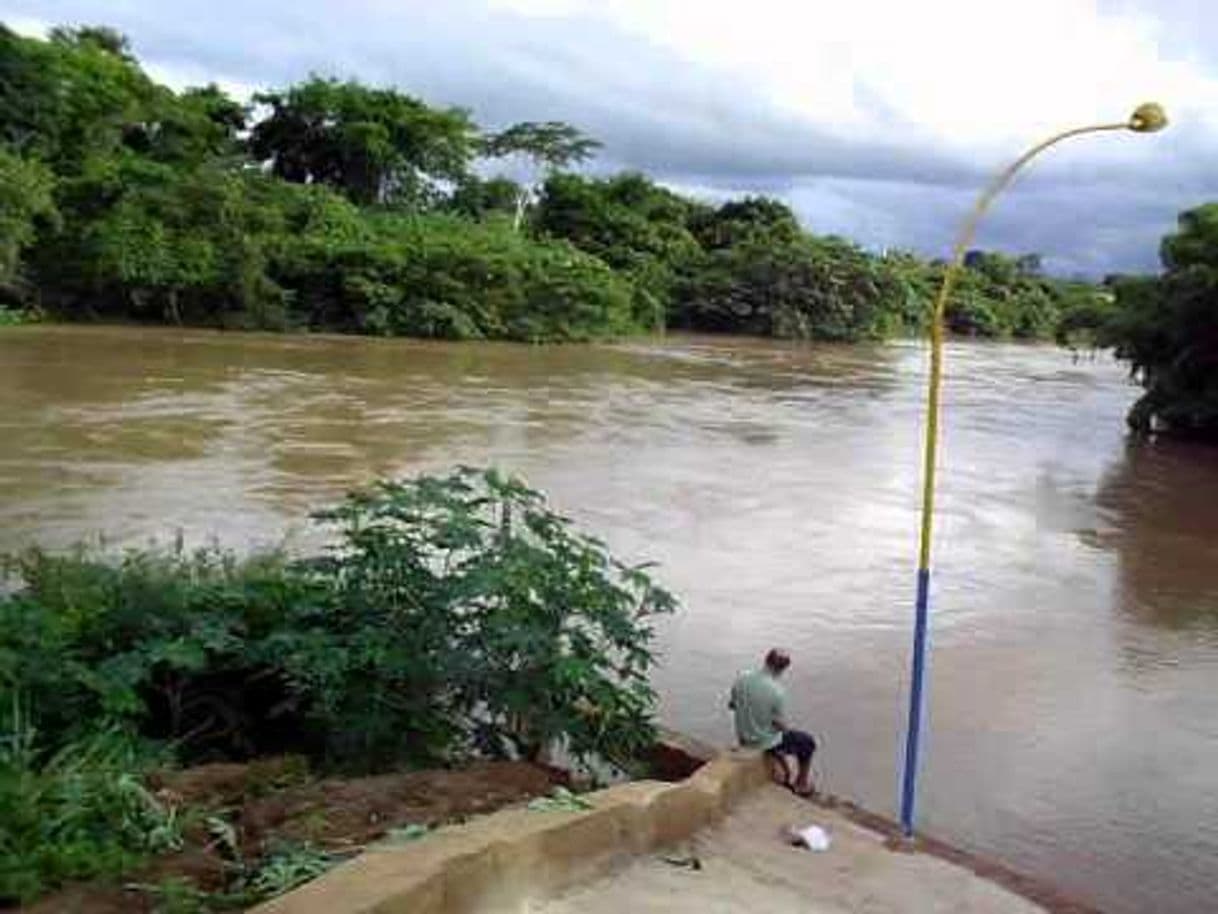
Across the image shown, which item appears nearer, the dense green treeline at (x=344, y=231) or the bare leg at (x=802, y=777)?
the bare leg at (x=802, y=777)

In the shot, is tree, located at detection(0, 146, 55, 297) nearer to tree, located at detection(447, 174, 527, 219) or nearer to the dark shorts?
tree, located at detection(447, 174, 527, 219)

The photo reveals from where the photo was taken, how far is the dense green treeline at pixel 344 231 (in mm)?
40219

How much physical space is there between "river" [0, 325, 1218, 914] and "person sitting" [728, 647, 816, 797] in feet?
3.38

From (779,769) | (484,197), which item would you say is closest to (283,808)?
(779,769)

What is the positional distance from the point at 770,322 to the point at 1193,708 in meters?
49.5

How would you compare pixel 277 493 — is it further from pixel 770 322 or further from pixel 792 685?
pixel 770 322

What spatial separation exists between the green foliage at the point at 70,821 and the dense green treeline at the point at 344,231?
108ft

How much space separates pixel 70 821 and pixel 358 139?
4890 centimetres

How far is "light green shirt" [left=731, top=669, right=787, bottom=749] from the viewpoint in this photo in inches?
319

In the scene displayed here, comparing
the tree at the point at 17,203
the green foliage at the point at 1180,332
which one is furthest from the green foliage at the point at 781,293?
the tree at the point at 17,203

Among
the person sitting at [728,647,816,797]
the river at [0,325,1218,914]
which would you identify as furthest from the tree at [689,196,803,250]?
the person sitting at [728,647,816,797]

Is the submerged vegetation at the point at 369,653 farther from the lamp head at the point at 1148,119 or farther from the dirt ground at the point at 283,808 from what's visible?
the lamp head at the point at 1148,119

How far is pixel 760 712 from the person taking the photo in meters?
8.12

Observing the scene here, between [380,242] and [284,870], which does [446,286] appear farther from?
[284,870]
